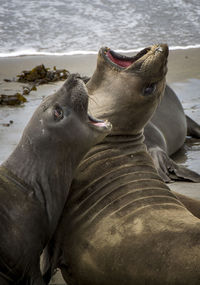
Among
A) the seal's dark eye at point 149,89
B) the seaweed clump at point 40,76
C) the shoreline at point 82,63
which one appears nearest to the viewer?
the seal's dark eye at point 149,89

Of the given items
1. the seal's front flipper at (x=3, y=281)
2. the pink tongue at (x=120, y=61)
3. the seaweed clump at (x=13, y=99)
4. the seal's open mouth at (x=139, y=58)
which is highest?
the seal's open mouth at (x=139, y=58)

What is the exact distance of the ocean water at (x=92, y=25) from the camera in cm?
1225

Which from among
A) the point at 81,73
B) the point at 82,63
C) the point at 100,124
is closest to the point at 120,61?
the point at 100,124

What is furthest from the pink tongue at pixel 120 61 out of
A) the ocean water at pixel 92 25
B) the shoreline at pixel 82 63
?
the ocean water at pixel 92 25

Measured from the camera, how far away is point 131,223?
10.7 ft

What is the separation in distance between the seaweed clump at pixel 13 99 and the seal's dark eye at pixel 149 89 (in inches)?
157

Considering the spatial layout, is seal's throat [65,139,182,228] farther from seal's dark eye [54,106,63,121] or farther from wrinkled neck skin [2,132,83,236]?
seal's dark eye [54,106,63,121]

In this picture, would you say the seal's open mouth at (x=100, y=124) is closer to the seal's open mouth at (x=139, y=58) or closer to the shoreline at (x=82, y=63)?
the seal's open mouth at (x=139, y=58)

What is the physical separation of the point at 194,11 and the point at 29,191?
13.2m

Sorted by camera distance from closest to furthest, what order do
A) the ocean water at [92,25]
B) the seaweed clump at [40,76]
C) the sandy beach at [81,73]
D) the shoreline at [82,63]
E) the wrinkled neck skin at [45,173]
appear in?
the wrinkled neck skin at [45,173] < the sandy beach at [81,73] < the seaweed clump at [40,76] < the shoreline at [82,63] < the ocean water at [92,25]

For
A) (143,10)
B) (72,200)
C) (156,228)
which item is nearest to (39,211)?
(72,200)

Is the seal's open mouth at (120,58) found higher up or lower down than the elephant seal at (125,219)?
higher up

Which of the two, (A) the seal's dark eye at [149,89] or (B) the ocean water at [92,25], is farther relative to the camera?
(B) the ocean water at [92,25]

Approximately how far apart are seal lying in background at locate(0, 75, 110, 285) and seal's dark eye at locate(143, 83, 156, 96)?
0.52 meters
